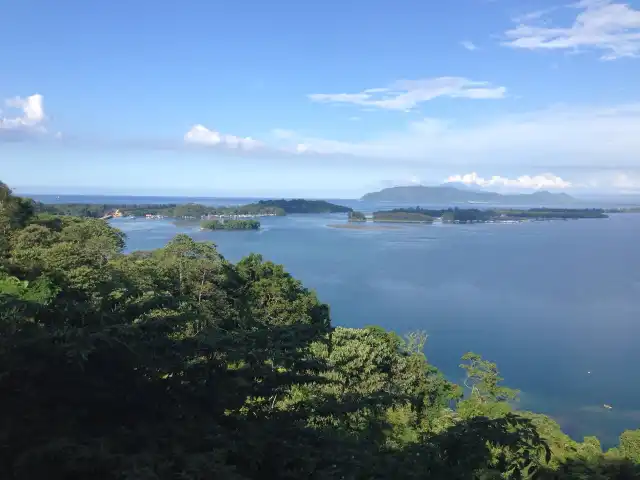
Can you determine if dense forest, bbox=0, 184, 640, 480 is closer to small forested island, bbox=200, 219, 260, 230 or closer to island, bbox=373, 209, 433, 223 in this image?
small forested island, bbox=200, 219, 260, 230

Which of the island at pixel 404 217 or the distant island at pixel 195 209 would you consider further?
the island at pixel 404 217

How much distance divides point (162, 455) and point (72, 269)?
7817 mm

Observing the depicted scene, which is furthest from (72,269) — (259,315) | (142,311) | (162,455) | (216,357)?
(162,455)

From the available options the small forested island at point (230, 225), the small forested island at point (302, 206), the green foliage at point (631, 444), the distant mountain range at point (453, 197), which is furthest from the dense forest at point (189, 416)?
the distant mountain range at point (453, 197)

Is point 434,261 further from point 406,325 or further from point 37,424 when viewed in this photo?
point 37,424

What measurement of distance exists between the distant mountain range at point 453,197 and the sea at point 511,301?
111 meters

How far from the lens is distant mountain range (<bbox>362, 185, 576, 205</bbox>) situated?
157 m

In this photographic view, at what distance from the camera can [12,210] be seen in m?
12.1

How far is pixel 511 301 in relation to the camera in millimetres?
24953

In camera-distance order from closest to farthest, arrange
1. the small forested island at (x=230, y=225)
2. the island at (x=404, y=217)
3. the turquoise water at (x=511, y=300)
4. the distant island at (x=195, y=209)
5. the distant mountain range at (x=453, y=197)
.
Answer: the turquoise water at (x=511, y=300), the small forested island at (x=230, y=225), the distant island at (x=195, y=209), the island at (x=404, y=217), the distant mountain range at (x=453, y=197)

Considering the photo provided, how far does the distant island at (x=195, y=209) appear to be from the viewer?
57.5 meters

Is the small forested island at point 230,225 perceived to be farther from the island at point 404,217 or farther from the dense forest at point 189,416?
the dense forest at point 189,416

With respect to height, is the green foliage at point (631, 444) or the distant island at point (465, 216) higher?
the distant island at point (465, 216)

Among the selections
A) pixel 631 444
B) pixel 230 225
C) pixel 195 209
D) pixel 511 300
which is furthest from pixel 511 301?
pixel 195 209
